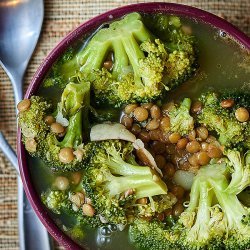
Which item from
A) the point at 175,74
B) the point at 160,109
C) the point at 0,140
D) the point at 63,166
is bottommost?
the point at 0,140

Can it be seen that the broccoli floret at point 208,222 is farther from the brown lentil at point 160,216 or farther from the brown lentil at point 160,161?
the brown lentil at point 160,161

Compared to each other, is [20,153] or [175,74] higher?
[175,74]

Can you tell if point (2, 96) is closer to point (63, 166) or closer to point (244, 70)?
point (63, 166)

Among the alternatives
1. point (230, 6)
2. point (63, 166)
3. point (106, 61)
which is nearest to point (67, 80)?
point (106, 61)

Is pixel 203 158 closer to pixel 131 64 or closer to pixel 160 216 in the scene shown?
pixel 160 216

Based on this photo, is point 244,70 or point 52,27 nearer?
point 244,70

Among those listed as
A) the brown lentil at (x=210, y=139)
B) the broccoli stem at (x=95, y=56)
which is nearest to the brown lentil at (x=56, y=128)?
the broccoli stem at (x=95, y=56)
